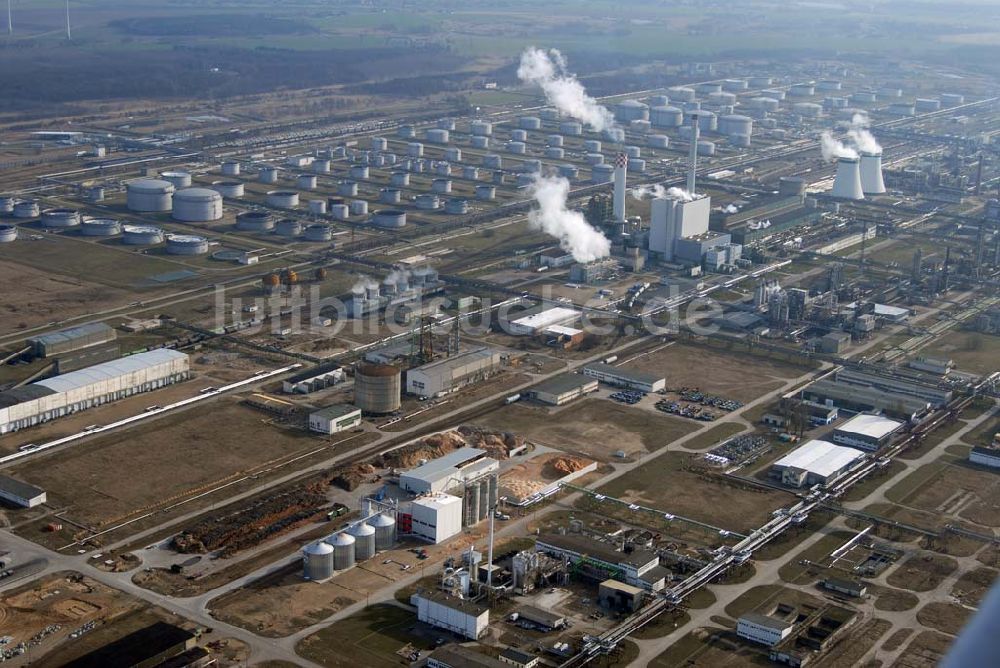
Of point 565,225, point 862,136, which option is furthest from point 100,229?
point 862,136

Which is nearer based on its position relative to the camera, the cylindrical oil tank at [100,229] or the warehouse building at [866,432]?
the warehouse building at [866,432]

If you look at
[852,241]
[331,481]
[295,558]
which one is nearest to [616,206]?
[852,241]

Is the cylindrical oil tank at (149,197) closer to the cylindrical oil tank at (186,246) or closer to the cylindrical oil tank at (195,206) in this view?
the cylindrical oil tank at (195,206)

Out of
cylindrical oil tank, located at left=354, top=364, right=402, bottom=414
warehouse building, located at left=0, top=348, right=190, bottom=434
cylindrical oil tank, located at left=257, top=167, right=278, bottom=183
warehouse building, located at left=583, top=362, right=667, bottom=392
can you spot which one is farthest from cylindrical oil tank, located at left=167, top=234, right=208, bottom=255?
warehouse building, located at left=583, top=362, right=667, bottom=392

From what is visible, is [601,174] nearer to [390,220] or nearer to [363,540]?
[390,220]

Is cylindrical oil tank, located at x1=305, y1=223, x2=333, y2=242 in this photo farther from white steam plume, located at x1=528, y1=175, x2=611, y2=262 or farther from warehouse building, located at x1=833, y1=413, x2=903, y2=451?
warehouse building, located at x1=833, y1=413, x2=903, y2=451

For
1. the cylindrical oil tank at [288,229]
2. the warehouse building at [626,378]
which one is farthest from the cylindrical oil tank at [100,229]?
the warehouse building at [626,378]

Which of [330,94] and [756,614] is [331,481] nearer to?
[756,614]
